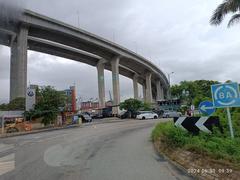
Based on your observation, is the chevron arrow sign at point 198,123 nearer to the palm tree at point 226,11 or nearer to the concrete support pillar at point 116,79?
the palm tree at point 226,11

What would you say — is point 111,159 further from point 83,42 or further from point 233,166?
point 83,42

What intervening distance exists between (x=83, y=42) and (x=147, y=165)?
6233cm

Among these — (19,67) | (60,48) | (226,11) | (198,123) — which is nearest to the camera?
(198,123)

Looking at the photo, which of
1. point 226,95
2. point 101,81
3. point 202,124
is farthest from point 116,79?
point 226,95

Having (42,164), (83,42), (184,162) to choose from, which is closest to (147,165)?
(184,162)

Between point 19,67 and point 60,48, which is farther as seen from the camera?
point 60,48

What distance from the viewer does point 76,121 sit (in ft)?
172

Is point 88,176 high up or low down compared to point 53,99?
down

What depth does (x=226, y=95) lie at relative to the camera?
798cm

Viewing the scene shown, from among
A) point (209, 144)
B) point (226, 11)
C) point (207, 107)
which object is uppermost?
point (226, 11)

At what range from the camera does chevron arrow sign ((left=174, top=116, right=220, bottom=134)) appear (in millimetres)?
9305

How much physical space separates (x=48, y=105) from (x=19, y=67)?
15.4 meters

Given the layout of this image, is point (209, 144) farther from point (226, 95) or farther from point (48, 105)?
point (48, 105)

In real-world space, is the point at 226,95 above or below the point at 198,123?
above
